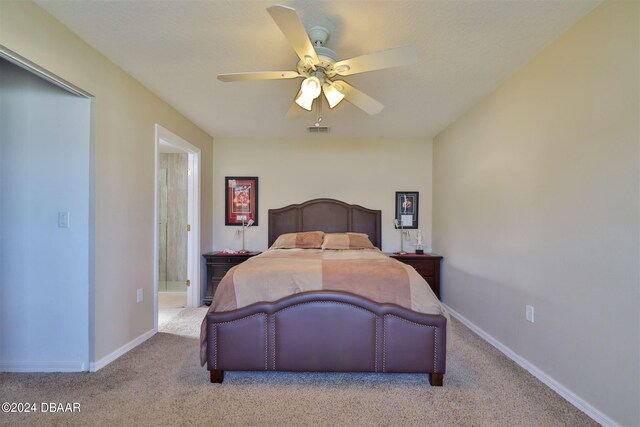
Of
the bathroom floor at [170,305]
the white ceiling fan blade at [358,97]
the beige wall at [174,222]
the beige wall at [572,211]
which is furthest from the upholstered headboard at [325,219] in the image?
the white ceiling fan blade at [358,97]

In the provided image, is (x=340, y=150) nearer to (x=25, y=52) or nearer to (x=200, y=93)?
(x=200, y=93)

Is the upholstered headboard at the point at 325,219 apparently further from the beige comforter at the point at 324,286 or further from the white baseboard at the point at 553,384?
the beige comforter at the point at 324,286

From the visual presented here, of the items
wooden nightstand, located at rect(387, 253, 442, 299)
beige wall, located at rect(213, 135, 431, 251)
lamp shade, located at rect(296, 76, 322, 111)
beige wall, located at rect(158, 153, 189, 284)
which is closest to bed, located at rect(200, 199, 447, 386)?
lamp shade, located at rect(296, 76, 322, 111)

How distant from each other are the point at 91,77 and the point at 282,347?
2424 millimetres

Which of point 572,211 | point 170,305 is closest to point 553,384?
point 572,211

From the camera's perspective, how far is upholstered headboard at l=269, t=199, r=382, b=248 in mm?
4238

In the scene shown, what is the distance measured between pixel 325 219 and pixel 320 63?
2.70 m

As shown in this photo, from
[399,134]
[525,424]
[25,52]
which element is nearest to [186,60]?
[25,52]

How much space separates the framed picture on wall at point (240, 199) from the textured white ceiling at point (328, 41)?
1.49 meters

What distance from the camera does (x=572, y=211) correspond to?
1.80m

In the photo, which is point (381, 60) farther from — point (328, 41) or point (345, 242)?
point (345, 242)

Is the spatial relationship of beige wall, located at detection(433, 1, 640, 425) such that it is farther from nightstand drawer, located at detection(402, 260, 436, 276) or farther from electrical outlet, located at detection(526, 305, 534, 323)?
nightstand drawer, located at detection(402, 260, 436, 276)

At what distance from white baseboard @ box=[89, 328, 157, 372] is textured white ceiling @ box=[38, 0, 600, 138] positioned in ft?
7.69

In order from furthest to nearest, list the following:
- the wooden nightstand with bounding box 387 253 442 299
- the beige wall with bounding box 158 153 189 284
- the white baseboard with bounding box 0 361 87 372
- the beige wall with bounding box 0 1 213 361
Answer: the beige wall with bounding box 158 153 189 284 < the wooden nightstand with bounding box 387 253 442 299 < the white baseboard with bounding box 0 361 87 372 < the beige wall with bounding box 0 1 213 361
